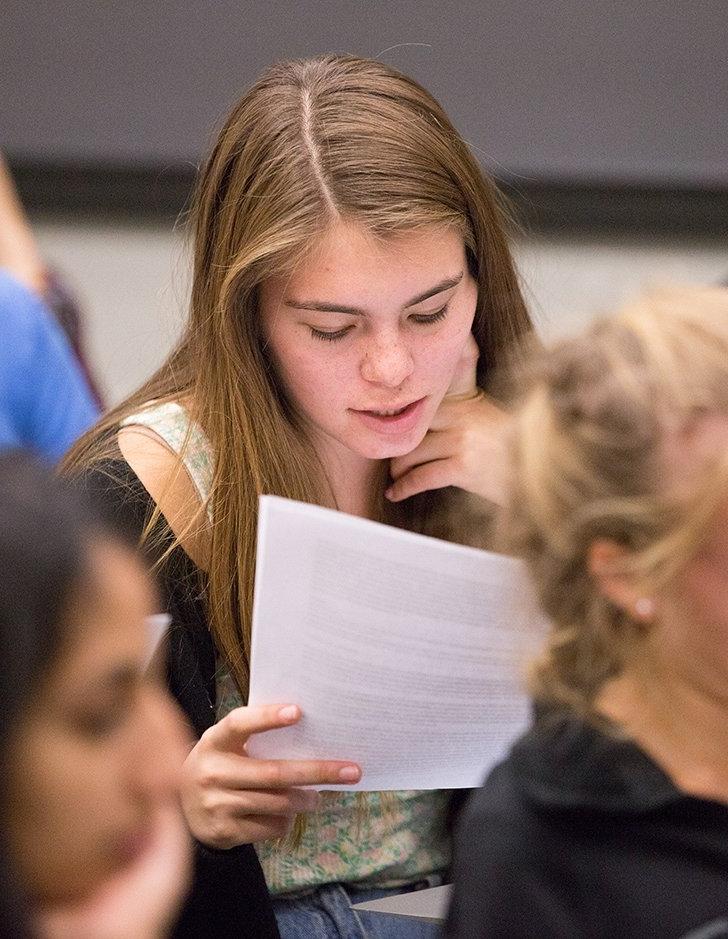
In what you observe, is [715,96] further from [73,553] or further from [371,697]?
[73,553]

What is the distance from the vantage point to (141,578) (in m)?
0.68

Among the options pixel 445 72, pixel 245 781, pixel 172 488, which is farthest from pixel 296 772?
pixel 445 72

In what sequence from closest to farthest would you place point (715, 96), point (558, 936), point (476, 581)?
point (558, 936), point (476, 581), point (715, 96)

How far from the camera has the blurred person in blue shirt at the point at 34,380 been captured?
175 centimetres

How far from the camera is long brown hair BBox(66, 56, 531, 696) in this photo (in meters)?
1.36

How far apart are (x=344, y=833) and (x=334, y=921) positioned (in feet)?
0.30

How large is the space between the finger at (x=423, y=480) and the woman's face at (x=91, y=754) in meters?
0.85

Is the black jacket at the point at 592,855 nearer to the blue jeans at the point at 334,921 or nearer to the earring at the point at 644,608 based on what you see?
the earring at the point at 644,608

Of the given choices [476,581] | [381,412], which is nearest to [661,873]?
[476,581]

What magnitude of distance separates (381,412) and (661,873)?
2.14ft

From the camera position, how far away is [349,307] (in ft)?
4.43

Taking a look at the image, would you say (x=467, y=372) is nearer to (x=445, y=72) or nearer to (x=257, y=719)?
(x=257, y=719)

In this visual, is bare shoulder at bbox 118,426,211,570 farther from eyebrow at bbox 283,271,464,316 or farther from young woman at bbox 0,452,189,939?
young woman at bbox 0,452,189,939

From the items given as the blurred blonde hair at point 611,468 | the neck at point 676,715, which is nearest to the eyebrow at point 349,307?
the blurred blonde hair at point 611,468
